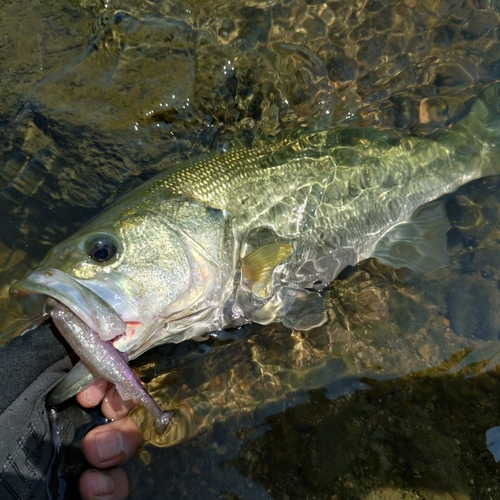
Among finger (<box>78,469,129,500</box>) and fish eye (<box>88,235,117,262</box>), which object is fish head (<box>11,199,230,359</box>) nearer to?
fish eye (<box>88,235,117,262</box>)

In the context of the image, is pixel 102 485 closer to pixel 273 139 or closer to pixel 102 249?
pixel 102 249

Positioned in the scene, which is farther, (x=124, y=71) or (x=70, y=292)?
(x=124, y=71)

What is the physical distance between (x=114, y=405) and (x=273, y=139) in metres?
2.23

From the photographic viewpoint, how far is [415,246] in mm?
3822

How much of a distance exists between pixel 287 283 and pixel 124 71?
7.66 feet

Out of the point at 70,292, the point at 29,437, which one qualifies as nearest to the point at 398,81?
the point at 70,292

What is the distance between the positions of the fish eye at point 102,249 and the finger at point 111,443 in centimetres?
121

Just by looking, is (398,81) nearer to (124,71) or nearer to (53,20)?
(124,71)

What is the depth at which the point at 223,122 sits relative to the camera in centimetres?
402

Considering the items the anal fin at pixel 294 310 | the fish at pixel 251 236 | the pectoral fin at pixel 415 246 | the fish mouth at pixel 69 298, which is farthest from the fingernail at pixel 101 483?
the pectoral fin at pixel 415 246

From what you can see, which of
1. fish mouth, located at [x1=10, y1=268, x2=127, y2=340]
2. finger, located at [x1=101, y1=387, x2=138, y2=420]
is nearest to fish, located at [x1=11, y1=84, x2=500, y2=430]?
fish mouth, located at [x1=10, y1=268, x2=127, y2=340]

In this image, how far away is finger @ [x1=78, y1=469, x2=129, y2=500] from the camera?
→ 9.32 ft

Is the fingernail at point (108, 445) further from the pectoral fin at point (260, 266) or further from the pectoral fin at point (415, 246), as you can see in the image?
the pectoral fin at point (415, 246)

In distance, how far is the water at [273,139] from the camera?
3070 mm
